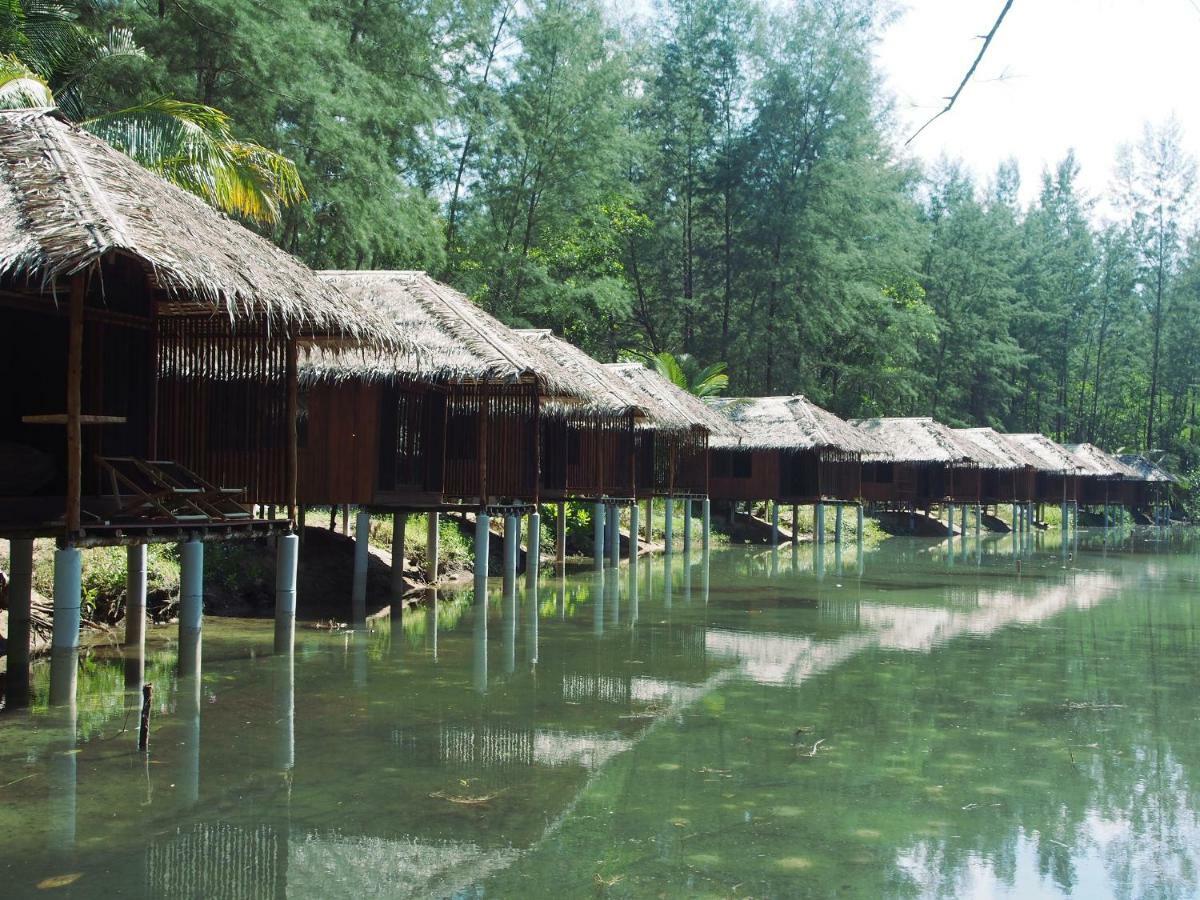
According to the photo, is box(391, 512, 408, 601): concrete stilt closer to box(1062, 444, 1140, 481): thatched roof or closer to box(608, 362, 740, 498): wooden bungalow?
box(608, 362, 740, 498): wooden bungalow

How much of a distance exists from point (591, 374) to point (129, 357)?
1135 centimetres

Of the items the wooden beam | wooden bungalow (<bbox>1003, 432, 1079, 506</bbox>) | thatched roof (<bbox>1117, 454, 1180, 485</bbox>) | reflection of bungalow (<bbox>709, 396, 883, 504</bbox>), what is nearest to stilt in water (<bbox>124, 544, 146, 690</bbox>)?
the wooden beam

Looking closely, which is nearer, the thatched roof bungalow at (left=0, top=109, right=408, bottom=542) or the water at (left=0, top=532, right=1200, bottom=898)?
the water at (left=0, top=532, right=1200, bottom=898)

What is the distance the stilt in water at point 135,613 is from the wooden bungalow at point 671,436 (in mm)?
12859

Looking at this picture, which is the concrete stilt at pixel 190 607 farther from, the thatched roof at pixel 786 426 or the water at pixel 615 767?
the thatched roof at pixel 786 426

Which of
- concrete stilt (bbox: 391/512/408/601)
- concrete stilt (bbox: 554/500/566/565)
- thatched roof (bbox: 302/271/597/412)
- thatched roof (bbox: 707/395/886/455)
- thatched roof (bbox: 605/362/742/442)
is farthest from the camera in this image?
thatched roof (bbox: 707/395/886/455)

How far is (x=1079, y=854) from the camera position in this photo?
6.27m

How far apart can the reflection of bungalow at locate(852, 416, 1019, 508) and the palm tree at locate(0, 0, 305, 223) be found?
23.4 metres

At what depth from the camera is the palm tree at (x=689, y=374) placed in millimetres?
30812

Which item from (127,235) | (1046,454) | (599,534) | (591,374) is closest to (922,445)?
(1046,454)

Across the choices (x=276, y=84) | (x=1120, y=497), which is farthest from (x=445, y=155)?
(x=1120, y=497)

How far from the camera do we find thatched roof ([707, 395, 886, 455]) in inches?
1160

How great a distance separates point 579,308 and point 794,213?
7.36 m

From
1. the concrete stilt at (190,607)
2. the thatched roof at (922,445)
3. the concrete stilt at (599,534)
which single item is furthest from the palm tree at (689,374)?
the concrete stilt at (190,607)
